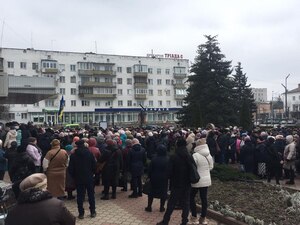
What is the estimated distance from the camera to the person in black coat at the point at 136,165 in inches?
389

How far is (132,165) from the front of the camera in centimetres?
988

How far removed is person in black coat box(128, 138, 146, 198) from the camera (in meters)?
9.88

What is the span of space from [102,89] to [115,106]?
4.88 metres

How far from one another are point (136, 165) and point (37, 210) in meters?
6.59

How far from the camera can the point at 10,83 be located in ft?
68.1

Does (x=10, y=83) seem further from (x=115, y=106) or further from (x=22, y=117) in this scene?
(x=115, y=106)

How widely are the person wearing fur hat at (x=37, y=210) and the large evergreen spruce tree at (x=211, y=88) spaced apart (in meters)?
32.5

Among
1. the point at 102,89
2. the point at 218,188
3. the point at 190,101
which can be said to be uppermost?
the point at 102,89

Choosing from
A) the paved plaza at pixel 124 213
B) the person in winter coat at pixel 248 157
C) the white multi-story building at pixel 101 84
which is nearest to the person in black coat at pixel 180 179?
the paved plaza at pixel 124 213

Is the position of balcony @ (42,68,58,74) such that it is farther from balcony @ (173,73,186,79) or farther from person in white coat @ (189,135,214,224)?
person in white coat @ (189,135,214,224)

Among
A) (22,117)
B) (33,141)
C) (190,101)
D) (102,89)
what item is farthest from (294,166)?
(102,89)

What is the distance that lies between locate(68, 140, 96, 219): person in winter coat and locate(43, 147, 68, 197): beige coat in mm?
280

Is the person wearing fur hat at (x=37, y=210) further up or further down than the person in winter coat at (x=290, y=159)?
further up

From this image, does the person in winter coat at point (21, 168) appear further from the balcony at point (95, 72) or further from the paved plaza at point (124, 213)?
the balcony at point (95, 72)
